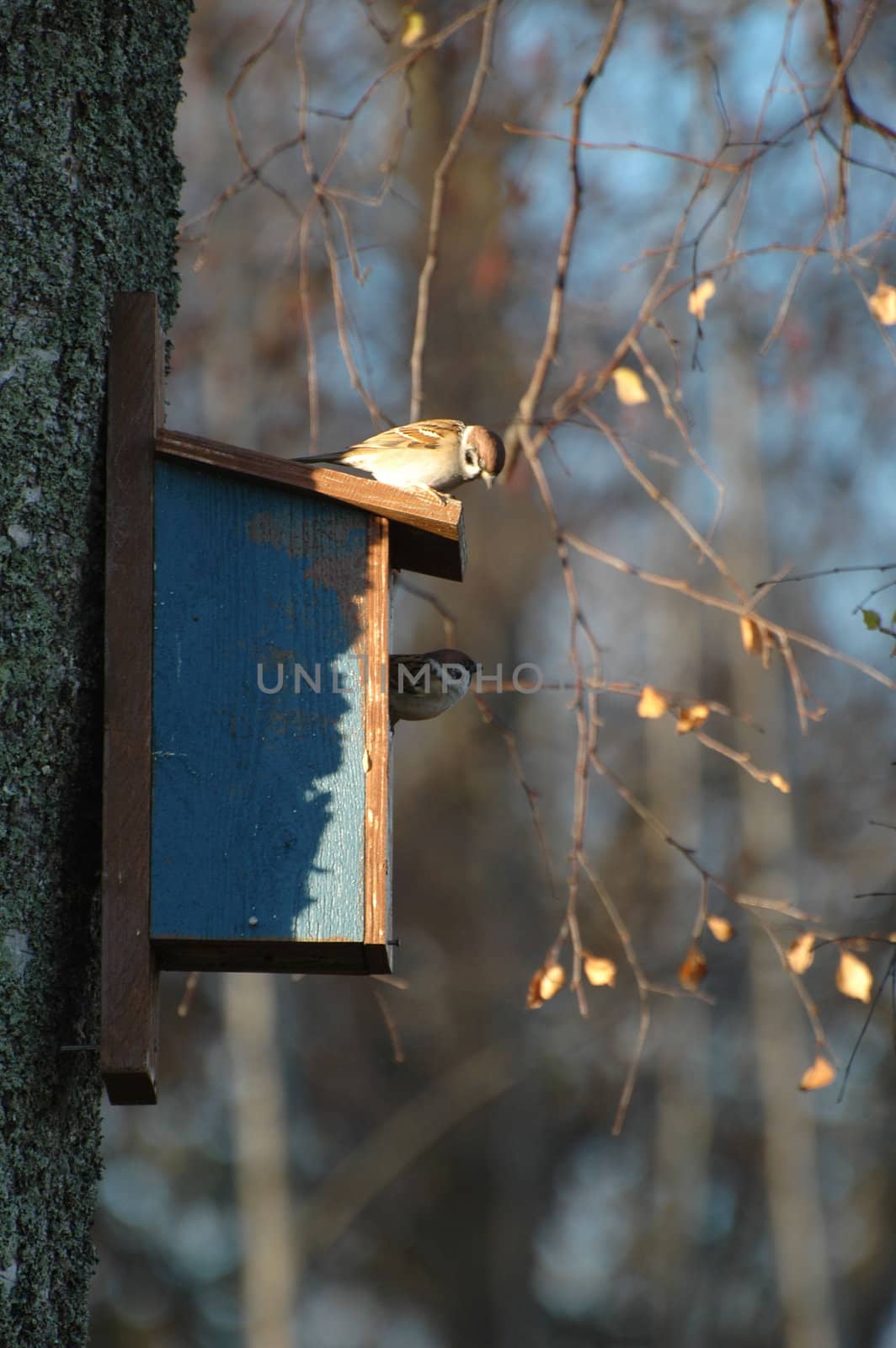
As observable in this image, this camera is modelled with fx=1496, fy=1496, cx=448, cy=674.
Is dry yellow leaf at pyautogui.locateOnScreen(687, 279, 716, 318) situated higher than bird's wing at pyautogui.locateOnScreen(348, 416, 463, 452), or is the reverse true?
dry yellow leaf at pyautogui.locateOnScreen(687, 279, 716, 318)

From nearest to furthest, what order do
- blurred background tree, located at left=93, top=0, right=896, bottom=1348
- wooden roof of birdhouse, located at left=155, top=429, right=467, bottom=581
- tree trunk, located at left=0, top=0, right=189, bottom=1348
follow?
1. tree trunk, located at left=0, top=0, right=189, bottom=1348
2. wooden roof of birdhouse, located at left=155, top=429, right=467, bottom=581
3. blurred background tree, located at left=93, top=0, right=896, bottom=1348

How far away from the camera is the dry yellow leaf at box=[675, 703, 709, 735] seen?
340 centimetres

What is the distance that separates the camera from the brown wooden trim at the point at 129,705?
2.18 m

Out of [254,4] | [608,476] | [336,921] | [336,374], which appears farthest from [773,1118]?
[336,921]

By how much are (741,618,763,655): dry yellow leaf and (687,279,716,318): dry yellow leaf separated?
691 mm

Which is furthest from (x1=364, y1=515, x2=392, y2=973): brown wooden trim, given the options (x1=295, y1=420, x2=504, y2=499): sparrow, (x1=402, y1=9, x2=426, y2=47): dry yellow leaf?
(x1=402, y1=9, x2=426, y2=47): dry yellow leaf

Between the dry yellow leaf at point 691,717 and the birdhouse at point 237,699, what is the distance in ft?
3.68

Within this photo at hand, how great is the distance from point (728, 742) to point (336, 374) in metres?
4.59

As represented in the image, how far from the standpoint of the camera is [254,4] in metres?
11.2

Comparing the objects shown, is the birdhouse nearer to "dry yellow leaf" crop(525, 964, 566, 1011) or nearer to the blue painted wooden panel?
the blue painted wooden panel

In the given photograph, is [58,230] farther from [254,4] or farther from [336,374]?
[254,4]

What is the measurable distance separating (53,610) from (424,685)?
0.96 m

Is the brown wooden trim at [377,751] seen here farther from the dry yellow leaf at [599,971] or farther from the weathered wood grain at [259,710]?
the dry yellow leaf at [599,971]

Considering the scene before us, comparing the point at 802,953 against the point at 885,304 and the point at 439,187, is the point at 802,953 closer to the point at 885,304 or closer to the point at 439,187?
the point at 885,304
